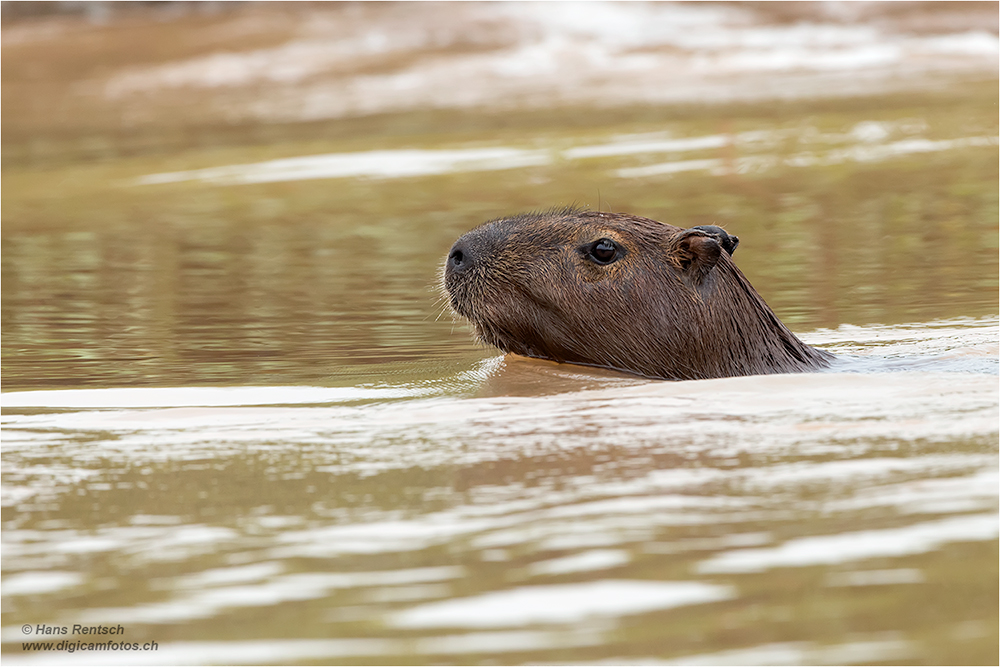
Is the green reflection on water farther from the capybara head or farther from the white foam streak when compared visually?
the white foam streak

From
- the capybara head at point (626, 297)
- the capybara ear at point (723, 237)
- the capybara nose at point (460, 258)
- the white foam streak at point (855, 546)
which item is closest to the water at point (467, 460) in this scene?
the white foam streak at point (855, 546)

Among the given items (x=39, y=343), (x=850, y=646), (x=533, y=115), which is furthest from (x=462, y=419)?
(x=533, y=115)

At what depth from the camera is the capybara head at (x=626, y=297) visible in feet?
19.1

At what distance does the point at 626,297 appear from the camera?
5824 mm

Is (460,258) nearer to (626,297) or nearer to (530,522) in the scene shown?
(626,297)

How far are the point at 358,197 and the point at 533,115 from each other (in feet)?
15.4

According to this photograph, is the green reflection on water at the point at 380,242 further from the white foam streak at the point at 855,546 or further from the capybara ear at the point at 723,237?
the white foam streak at the point at 855,546

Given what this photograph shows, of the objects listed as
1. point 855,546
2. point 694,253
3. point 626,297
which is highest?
point 694,253

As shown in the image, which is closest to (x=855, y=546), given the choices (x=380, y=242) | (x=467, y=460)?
(x=467, y=460)

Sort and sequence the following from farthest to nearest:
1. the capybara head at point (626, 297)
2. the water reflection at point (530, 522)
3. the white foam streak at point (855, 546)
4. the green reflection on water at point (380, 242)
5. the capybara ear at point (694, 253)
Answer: the green reflection on water at point (380, 242)
the capybara head at point (626, 297)
the capybara ear at point (694, 253)
the white foam streak at point (855, 546)
the water reflection at point (530, 522)

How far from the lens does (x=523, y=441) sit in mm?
4531

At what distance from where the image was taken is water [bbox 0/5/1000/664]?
120 inches

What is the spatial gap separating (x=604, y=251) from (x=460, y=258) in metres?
0.57

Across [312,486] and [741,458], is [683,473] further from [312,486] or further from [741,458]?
[312,486]
